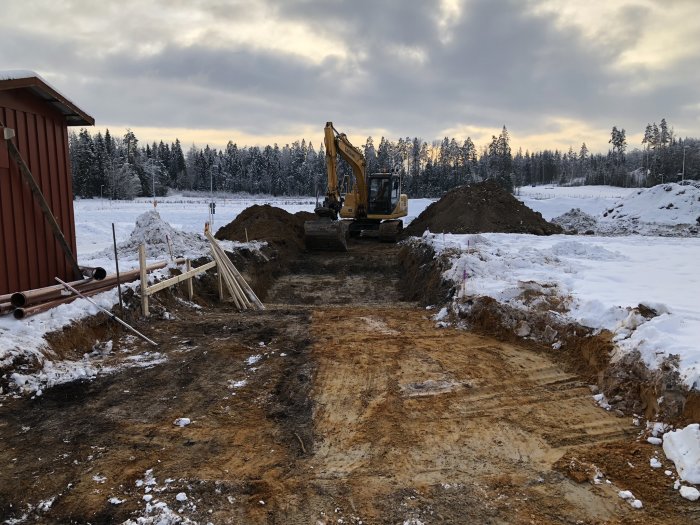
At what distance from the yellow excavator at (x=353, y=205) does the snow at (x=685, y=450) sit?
16182 millimetres

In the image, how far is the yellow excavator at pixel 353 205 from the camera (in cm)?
2044

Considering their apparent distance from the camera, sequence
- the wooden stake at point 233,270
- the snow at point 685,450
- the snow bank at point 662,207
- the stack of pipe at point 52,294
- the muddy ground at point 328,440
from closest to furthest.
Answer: the muddy ground at point 328,440 < the snow at point 685,450 < the stack of pipe at point 52,294 < the wooden stake at point 233,270 < the snow bank at point 662,207

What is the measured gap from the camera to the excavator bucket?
2011cm

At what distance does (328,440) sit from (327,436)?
0.09 meters

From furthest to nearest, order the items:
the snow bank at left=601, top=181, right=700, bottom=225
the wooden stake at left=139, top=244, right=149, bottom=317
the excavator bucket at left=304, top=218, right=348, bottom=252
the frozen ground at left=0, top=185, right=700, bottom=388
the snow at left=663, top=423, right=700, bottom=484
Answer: the snow bank at left=601, top=181, right=700, bottom=225 < the excavator bucket at left=304, top=218, right=348, bottom=252 < the wooden stake at left=139, top=244, right=149, bottom=317 < the frozen ground at left=0, top=185, right=700, bottom=388 < the snow at left=663, top=423, right=700, bottom=484

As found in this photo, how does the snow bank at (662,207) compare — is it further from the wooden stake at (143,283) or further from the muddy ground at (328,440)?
the wooden stake at (143,283)

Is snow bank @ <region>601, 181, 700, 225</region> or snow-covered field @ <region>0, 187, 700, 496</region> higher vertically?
snow bank @ <region>601, 181, 700, 225</region>

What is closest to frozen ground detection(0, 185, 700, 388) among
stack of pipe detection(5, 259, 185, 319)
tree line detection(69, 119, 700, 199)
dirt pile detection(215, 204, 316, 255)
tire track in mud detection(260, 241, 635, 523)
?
stack of pipe detection(5, 259, 185, 319)

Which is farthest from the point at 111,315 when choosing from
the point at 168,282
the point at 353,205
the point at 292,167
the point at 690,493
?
the point at 292,167

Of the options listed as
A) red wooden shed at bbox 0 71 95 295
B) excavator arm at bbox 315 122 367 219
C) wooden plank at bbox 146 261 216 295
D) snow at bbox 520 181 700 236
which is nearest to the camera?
red wooden shed at bbox 0 71 95 295

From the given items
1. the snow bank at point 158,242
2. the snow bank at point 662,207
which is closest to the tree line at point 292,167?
the snow bank at point 662,207

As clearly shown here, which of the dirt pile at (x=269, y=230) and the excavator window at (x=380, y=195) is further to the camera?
the excavator window at (x=380, y=195)

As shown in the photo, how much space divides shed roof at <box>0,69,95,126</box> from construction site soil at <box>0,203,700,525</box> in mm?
3952

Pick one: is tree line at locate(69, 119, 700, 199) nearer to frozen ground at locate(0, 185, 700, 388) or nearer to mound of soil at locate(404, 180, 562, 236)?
mound of soil at locate(404, 180, 562, 236)
